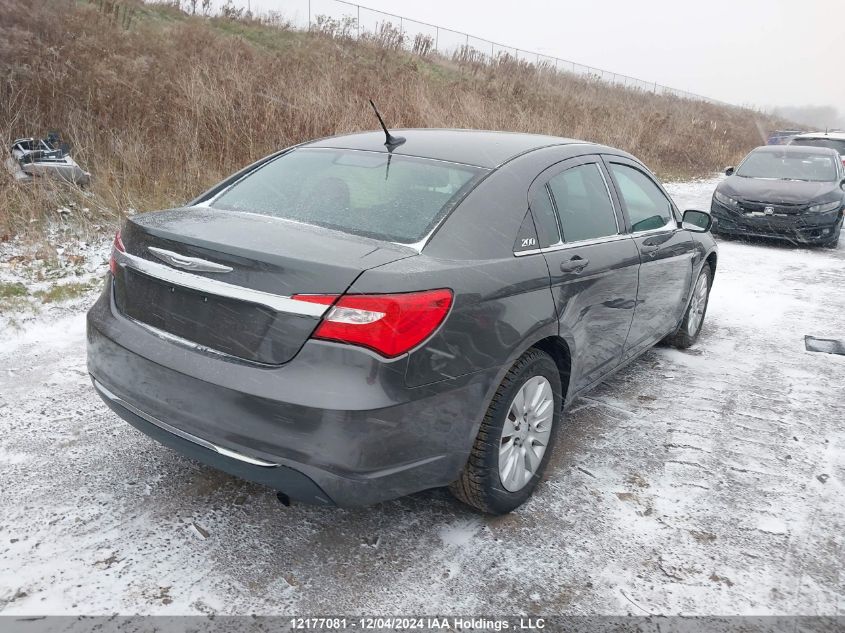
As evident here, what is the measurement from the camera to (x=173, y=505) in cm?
280

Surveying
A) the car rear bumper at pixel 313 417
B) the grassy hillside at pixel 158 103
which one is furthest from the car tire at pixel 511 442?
the grassy hillside at pixel 158 103

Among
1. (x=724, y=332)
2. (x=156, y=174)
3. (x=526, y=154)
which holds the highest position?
(x=526, y=154)

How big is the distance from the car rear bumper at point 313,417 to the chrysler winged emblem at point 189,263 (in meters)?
0.29

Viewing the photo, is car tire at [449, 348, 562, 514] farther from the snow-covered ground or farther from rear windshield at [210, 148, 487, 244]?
rear windshield at [210, 148, 487, 244]

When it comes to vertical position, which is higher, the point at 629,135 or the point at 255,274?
the point at 629,135

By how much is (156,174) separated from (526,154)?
598 cm

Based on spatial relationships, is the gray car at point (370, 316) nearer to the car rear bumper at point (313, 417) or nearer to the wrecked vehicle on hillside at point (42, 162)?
the car rear bumper at point (313, 417)

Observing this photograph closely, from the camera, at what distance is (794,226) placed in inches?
386

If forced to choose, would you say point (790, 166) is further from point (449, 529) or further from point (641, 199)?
point (449, 529)

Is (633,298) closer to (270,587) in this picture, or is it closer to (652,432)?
(652,432)

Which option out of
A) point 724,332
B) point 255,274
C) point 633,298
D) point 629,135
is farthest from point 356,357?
point 629,135

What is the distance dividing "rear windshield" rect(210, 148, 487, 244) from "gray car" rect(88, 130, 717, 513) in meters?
0.01

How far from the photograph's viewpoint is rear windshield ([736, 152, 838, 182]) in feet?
35.1

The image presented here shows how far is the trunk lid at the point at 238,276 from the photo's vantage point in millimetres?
2209
